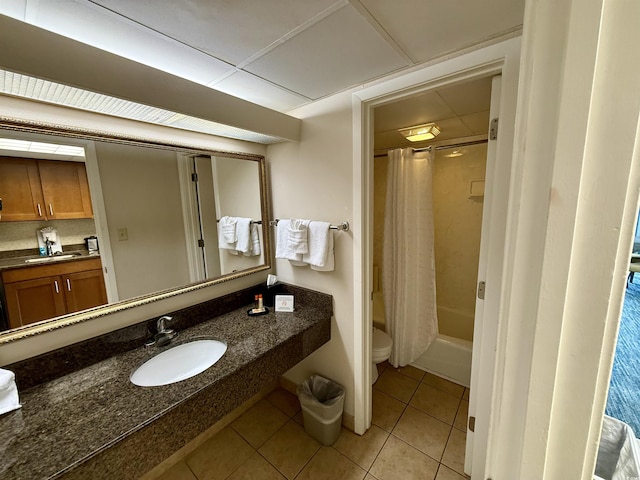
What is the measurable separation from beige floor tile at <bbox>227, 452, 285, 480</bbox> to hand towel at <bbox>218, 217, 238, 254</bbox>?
127 centimetres

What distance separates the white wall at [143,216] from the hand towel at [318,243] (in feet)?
2.38

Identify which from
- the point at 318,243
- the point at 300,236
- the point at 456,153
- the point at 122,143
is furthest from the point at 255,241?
the point at 456,153

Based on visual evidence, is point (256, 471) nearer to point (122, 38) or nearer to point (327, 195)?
point (327, 195)

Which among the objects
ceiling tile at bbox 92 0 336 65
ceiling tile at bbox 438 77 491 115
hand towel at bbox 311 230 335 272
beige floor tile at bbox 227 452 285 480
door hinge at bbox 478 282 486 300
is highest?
ceiling tile at bbox 92 0 336 65

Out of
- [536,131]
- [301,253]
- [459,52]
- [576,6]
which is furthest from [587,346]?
[301,253]

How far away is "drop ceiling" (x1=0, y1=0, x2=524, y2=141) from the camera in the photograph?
32.1 inches

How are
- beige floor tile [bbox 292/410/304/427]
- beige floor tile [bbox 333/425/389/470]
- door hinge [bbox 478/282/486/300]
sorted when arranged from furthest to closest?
1. beige floor tile [bbox 292/410/304/427]
2. beige floor tile [bbox 333/425/389/470]
3. door hinge [bbox 478/282/486/300]

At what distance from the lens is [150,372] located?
1.22 m

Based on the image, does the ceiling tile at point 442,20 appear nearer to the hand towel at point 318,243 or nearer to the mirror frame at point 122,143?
the hand towel at point 318,243

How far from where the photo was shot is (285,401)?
2.01 metres

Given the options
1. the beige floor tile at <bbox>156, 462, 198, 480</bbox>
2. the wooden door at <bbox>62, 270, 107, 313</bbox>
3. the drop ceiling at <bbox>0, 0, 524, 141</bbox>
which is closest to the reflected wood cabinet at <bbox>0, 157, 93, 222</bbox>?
the wooden door at <bbox>62, 270, 107, 313</bbox>

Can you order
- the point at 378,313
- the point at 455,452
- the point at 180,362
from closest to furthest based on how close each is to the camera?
the point at 180,362
the point at 455,452
the point at 378,313

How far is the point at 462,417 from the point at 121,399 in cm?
201

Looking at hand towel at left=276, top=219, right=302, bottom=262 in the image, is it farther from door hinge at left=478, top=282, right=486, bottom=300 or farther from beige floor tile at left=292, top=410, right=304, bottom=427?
beige floor tile at left=292, top=410, right=304, bottom=427
